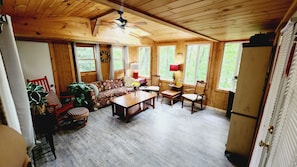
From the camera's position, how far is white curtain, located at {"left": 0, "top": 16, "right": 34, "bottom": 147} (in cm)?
107

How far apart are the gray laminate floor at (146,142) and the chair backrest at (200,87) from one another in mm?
853

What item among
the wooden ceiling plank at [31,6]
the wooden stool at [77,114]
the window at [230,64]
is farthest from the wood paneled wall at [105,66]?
the window at [230,64]

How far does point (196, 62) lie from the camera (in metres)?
4.46

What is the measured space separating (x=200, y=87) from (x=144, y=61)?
2.84 metres

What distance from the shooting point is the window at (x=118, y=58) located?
17.4 ft

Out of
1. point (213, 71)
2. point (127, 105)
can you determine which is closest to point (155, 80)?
point (213, 71)

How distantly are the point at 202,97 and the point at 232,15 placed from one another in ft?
9.03

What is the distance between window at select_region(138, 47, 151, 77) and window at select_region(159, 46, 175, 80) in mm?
617

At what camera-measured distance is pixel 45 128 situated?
2.09m

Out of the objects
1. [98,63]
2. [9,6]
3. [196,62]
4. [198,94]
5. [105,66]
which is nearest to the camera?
[9,6]

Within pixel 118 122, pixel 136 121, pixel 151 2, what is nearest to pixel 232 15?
pixel 151 2

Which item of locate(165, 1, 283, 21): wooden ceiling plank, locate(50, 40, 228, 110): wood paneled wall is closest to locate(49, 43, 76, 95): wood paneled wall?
locate(50, 40, 228, 110): wood paneled wall

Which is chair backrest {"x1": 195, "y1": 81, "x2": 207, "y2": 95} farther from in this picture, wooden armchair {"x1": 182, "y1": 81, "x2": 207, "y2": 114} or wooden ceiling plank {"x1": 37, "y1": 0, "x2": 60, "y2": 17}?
Answer: wooden ceiling plank {"x1": 37, "y1": 0, "x2": 60, "y2": 17}

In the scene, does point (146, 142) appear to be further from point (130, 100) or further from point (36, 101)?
point (36, 101)
